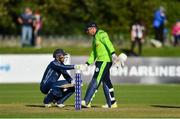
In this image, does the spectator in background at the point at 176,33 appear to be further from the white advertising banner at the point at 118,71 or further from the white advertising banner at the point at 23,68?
the white advertising banner at the point at 23,68

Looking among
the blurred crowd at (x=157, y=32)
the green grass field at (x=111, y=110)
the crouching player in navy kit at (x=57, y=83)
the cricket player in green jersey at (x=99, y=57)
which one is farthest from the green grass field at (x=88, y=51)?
the cricket player in green jersey at (x=99, y=57)

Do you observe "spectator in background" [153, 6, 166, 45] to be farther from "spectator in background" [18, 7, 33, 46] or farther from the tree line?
the tree line

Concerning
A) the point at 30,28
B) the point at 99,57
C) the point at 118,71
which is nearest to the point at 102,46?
the point at 99,57

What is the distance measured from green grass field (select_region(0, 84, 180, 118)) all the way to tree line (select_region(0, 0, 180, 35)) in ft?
47.1

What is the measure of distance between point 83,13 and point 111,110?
97.9ft

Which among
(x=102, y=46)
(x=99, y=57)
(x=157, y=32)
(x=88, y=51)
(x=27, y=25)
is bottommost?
(x=88, y=51)

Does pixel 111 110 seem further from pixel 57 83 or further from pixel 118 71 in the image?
pixel 118 71

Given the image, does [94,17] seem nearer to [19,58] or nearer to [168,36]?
[168,36]

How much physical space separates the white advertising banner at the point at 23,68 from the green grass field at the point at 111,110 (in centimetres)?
133

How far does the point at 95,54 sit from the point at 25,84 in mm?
13517

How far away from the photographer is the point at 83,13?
161 feet

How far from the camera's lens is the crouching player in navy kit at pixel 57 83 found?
66.6 feet

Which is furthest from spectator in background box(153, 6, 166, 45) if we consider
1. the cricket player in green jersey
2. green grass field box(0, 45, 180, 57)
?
the cricket player in green jersey

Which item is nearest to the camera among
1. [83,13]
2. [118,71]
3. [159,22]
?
[118,71]
